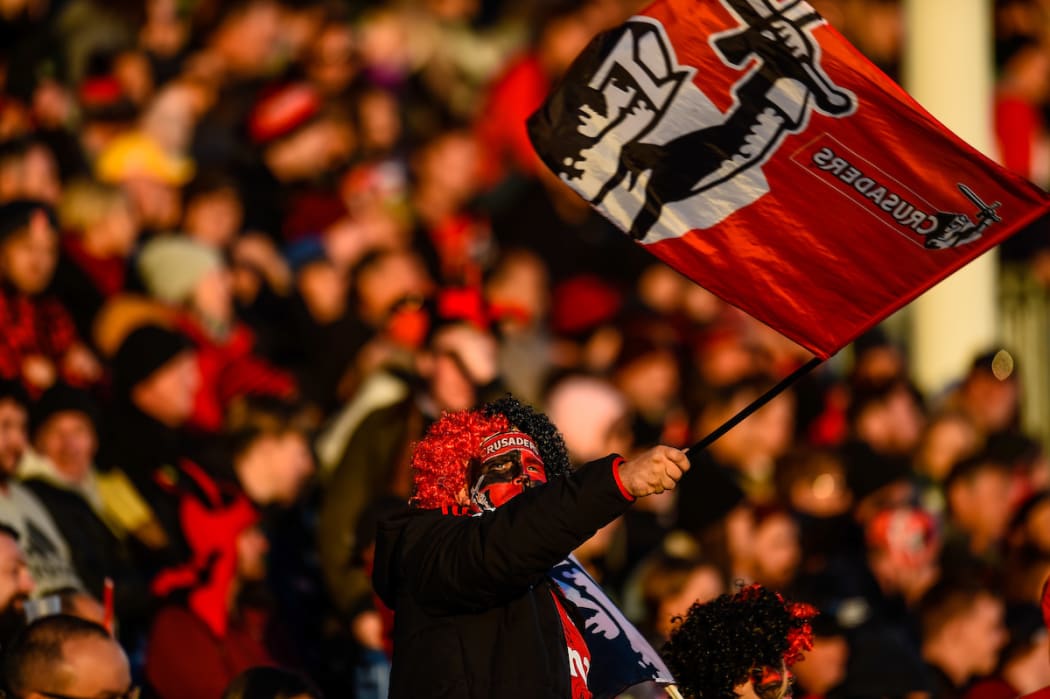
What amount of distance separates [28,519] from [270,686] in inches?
61.9

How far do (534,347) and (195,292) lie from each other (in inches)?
81.5

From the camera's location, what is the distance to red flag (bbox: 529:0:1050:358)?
569 cm

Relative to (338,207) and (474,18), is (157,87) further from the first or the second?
(474,18)

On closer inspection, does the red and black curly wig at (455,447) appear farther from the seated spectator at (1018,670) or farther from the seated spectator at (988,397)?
the seated spectator at (988,397)

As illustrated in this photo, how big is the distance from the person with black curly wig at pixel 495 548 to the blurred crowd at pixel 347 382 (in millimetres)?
1411

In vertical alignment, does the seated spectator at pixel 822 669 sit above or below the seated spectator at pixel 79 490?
below

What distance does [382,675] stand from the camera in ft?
26.2

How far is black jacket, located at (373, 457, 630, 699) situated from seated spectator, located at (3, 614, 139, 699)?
137 cm

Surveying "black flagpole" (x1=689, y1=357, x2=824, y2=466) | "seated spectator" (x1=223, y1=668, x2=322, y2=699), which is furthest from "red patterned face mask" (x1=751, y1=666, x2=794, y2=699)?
"seated spectator" (x1=223, y1=668, x2=322, y2=699)

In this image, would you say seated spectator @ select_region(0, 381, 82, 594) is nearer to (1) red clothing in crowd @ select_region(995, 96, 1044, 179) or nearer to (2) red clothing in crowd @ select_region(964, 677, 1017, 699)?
(2) red clothing in crowd @ select_region(964, 677, 1017, 699)

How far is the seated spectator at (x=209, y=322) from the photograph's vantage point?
991 centimetres

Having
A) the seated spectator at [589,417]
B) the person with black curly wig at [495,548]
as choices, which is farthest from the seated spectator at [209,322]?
the person with black curly wig at [495,548]

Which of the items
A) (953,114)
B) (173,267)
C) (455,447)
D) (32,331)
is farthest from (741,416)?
(953,114)

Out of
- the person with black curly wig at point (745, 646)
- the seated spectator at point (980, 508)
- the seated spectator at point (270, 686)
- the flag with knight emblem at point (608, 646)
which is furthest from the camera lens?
the seated spectator at point (980, 508)
